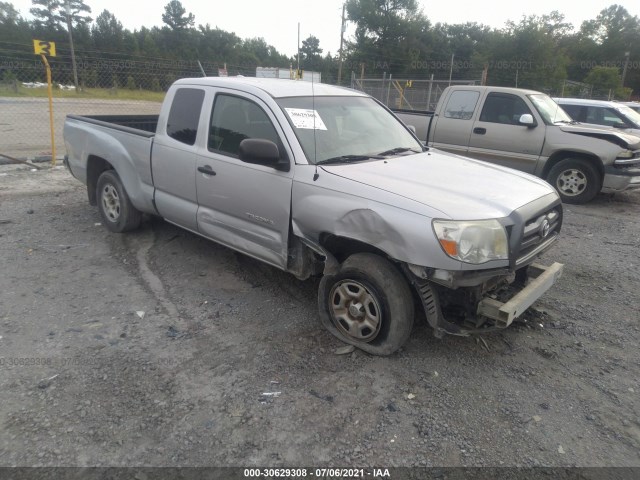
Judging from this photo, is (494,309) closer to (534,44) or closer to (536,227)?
(536,227)

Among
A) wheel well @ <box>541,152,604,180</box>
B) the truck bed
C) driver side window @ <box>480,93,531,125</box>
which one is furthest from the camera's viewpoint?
driver side window @ <box>480,93,531,125</box>

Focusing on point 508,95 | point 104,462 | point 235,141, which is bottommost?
point 104,462

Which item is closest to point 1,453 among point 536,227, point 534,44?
point 536,227

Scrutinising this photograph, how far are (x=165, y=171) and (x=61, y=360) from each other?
212cm

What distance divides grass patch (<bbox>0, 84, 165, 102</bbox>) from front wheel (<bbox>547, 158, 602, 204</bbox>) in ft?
68.2

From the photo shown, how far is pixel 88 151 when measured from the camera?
5.75m

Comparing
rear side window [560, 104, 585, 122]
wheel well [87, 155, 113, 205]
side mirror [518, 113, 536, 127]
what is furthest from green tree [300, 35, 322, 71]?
wheel well [87, 155, 113, 205]

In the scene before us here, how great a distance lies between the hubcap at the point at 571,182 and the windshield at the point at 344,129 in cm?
489

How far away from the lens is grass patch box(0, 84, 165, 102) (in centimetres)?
2544

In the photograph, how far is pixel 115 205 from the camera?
224 inches

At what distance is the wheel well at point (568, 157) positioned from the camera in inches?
314

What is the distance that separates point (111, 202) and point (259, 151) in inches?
121

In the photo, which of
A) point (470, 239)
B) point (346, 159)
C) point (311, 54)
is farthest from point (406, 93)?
point (311, 54)

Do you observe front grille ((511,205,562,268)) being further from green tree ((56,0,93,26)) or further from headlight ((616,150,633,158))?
green tree ((56,0,93,26))
